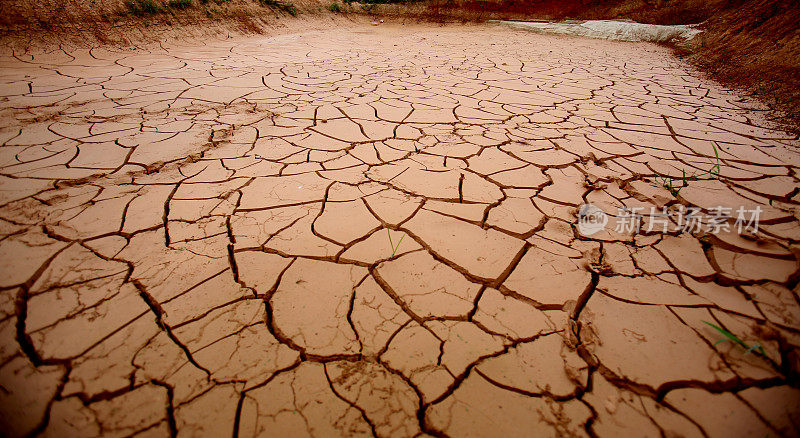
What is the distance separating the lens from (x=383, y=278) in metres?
1.31

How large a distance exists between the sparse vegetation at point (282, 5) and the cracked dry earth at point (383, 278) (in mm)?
5639

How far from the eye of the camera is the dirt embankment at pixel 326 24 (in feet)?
12.0

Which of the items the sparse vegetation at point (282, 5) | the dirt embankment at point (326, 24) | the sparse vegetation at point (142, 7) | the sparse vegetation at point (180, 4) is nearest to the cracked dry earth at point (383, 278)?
the dirt embankment at point (326, 24)

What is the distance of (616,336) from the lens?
1.09 m

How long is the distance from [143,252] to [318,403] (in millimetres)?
1100

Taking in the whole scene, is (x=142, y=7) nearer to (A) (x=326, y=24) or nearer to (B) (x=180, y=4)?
(B) (x=180, y=4)

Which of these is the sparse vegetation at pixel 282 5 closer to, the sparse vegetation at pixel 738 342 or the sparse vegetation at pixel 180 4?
the sparse vegetation at pixel 180 4

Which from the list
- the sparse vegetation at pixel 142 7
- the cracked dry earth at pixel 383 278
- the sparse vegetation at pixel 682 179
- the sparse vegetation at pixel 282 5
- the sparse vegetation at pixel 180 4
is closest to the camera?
the cracked dry earth at pixel 383 278

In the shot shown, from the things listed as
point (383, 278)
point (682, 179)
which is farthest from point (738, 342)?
point (682, 179)

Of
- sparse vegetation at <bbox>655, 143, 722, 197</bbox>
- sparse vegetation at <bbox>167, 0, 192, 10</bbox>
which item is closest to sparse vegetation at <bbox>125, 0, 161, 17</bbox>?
sparse vegetation at <bbox>167, 0, 192, 10</bbox>

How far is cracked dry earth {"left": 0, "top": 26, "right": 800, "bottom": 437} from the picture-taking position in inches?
35.8

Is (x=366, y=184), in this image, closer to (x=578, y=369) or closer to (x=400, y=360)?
(x=400, y=360)

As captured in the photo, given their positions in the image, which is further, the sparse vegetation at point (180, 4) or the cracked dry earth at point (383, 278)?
the sparse vegetation at point (180, 4)

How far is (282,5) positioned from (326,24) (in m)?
1.10
